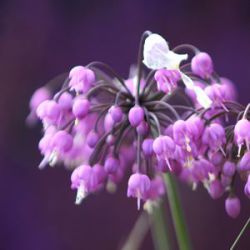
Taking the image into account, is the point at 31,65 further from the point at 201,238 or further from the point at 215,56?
the point at 201,238

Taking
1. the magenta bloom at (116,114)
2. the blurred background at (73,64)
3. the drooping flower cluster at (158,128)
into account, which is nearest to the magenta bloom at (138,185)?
the drooping flower cluster at (158,128)

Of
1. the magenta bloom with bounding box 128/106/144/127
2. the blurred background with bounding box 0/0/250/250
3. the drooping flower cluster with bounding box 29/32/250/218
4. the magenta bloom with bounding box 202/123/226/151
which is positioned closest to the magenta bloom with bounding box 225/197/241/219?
the drooping flower cluster with bounding box 29/32/250/218

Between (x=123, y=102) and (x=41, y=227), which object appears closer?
(x=123, y=102)

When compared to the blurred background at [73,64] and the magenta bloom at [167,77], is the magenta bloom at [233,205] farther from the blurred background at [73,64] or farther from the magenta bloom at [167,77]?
the blurred background at [73,64]

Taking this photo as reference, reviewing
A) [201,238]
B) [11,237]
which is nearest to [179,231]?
[201,238]

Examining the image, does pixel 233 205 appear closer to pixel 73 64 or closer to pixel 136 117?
pixel 136 117

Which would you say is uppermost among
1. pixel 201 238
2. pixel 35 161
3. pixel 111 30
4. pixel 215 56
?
pixel 111 30

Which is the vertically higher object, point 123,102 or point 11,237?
point 123,102
